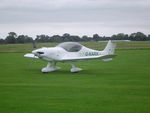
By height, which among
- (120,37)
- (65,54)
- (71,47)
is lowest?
(65,54)

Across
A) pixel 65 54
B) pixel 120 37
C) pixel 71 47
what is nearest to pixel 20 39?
pixel 120 37

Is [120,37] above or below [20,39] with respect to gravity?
above

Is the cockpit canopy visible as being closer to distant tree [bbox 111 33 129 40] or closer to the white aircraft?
the white aircraft

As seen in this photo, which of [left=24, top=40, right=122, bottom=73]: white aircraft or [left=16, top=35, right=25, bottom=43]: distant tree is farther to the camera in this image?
[left=16, top=35, right=25, bottom=43]: distant tree

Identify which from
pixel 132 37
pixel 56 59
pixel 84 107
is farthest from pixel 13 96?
pixel 132 37

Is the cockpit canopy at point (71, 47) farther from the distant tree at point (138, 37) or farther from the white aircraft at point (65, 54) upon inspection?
the distant tree at point (138, 37)

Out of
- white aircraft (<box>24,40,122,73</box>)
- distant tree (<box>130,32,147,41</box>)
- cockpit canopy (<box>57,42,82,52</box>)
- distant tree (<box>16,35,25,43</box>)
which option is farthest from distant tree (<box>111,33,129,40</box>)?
cockpit canopy (<box>57,42,82,52</box>)

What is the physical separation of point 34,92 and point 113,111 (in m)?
3.44

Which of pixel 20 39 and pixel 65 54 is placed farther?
pixel 20 39

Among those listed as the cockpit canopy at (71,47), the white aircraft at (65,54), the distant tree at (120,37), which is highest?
the distant tree at (120,37)

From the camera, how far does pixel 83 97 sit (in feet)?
27.6

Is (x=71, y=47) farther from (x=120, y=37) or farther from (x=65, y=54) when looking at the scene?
(x=120, y=37)

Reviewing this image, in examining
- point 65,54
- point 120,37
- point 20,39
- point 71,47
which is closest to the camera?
point 65,54

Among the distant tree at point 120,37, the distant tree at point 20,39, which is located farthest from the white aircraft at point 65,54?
the distant tree at point 120,37
